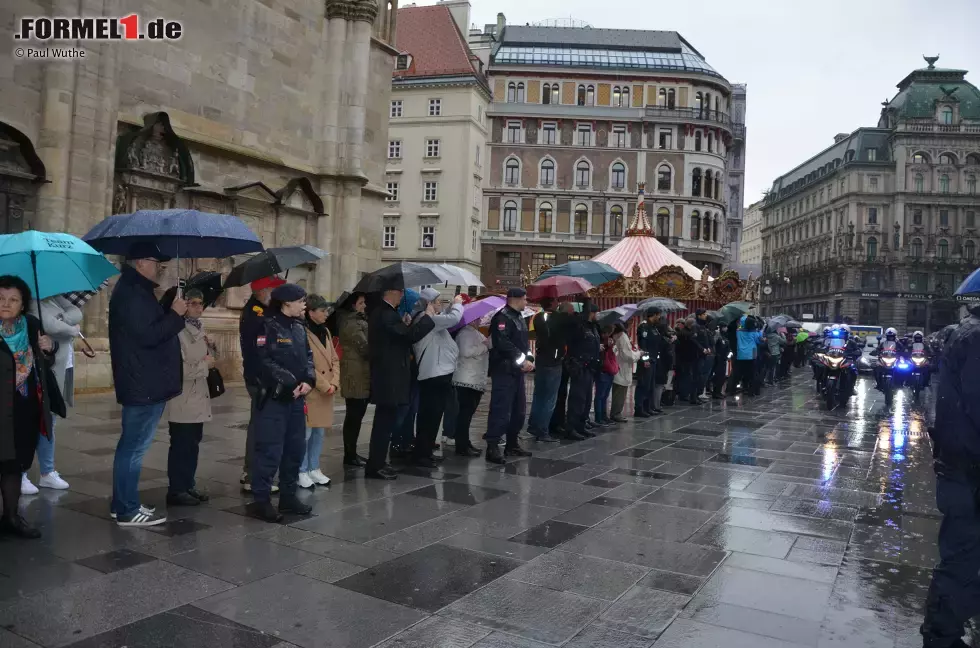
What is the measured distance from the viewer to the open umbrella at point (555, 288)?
11266mm

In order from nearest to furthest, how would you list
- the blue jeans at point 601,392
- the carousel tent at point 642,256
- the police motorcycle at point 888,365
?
the blue jeans at point 601,392 < the police motorcycle at point 888,365 < the carousel tent at point 642,256

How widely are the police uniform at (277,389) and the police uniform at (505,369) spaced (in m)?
3.20

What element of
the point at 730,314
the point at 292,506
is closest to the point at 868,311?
the point at 730,314

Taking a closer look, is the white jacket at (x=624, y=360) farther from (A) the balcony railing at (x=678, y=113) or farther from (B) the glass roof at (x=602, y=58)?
(B) the glass roof at (x=602, y=58)

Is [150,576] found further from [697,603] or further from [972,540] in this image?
[972,540]

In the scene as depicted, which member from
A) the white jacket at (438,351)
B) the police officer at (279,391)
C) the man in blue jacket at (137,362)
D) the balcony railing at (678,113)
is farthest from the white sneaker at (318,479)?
the balcony railing at (678,113)

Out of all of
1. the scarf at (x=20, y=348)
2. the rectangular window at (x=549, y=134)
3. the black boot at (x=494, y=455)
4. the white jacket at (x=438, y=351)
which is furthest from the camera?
the rectangular window at (x=549, y=134)

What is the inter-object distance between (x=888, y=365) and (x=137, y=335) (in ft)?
59.4

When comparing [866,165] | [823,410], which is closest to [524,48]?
[866,165]

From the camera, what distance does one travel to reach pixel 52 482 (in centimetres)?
669

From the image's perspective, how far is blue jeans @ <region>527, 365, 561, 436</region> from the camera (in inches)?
422

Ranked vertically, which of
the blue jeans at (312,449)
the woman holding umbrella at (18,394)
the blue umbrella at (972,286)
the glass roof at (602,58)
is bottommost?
the blue jeans at (312,449)

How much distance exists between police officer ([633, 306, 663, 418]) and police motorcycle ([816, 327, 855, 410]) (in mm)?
4785

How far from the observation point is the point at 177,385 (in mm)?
5934
